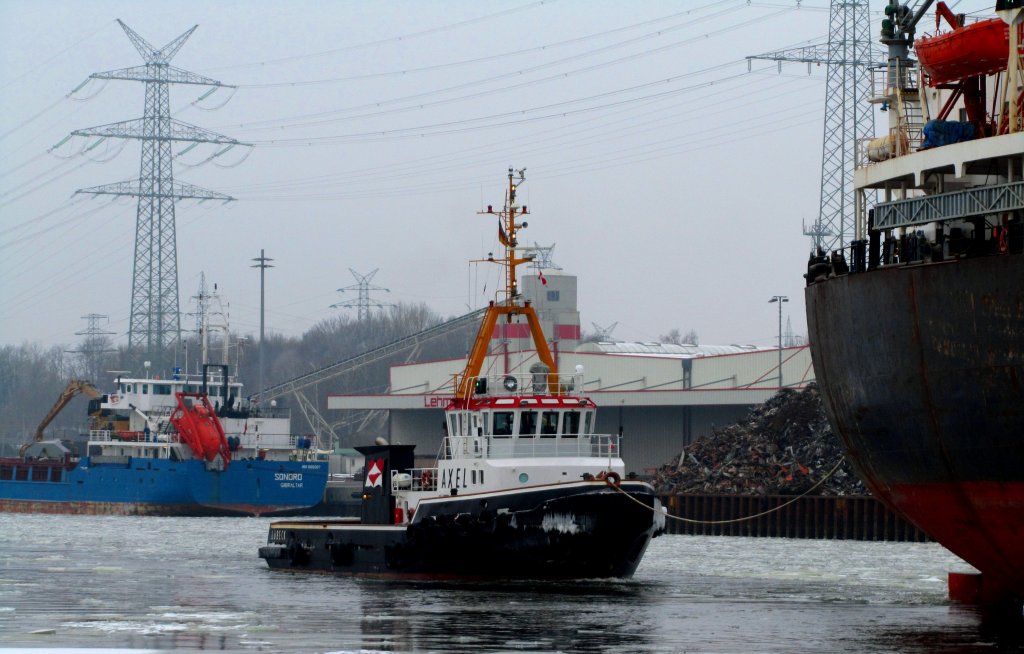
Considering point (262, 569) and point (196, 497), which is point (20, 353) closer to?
point (196, 497)

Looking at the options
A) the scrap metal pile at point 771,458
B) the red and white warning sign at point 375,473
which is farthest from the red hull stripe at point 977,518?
the scrap metal pile at point 771,458

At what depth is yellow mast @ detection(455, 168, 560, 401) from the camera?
34.1 metres

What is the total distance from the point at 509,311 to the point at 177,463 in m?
43.5

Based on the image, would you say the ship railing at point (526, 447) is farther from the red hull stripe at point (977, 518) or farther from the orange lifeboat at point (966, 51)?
the orange lifeboat at point (966, 51)

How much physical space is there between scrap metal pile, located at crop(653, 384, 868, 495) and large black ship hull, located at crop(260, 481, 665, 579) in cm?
2358

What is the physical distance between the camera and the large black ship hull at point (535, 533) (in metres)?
30.9

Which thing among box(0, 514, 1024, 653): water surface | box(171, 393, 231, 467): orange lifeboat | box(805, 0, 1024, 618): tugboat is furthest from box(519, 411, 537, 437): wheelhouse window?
box(171, 393, 231, 467): orange lifeboat

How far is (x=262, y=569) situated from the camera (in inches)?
1512

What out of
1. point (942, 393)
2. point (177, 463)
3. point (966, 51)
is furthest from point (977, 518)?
point (177, 463)

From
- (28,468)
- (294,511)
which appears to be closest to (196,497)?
(294,511)

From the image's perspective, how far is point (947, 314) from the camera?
856 inches

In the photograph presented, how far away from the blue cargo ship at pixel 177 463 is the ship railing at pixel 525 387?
4246 cm

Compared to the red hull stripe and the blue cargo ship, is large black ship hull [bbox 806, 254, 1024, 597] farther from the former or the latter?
the blue cargo ship

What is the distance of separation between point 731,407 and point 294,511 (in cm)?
2131
